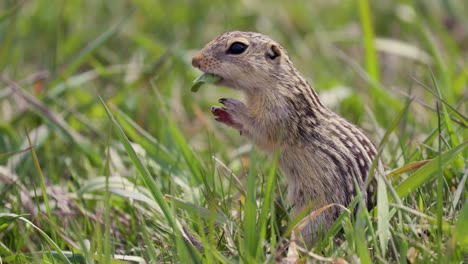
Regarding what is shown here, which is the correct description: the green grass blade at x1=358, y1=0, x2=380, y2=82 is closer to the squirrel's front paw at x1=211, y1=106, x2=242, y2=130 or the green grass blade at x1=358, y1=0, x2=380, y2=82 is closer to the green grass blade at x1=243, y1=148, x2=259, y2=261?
the squirrel's front paw at x1=211, y1=106, x2=242, y2=130

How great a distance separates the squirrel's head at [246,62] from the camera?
14.6 feet

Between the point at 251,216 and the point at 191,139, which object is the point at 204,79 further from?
the point at 191,139

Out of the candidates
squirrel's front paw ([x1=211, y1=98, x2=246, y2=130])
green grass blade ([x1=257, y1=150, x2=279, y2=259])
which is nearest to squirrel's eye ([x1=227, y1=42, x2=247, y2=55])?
squirrel's front paw ([x1=211, y1=98, x2=246, y2=130])

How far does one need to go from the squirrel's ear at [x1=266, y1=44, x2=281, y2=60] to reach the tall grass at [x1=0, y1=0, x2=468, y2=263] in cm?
62

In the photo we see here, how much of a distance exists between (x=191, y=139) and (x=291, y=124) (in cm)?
231

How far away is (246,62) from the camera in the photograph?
4.46 meters

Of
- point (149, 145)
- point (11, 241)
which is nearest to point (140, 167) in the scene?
point (11, 241)

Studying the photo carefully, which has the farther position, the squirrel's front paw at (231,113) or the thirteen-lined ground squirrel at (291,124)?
the squirrel's front paw at (231,113)

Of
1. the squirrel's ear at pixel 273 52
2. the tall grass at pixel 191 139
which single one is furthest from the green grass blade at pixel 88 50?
the squirrel's ear at pixel 273 52

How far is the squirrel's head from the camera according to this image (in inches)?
175

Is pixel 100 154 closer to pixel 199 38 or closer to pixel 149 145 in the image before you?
pixel 149 145

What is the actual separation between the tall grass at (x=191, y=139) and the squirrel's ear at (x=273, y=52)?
0.62 m

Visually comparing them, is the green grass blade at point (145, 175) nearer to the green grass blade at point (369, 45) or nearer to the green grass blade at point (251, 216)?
the green grass blade at point (251, 216)

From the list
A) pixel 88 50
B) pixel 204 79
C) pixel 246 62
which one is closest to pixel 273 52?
pixel 246 62
